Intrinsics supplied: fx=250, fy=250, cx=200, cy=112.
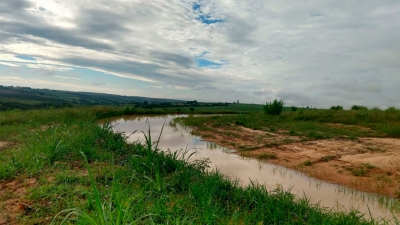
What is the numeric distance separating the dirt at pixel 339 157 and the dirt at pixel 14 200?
193 inches

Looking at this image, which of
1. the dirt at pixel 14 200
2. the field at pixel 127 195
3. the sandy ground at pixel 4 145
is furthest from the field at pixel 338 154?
the sandy ground at pixel 4 145

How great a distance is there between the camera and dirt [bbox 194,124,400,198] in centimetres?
471

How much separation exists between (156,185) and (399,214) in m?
3.32

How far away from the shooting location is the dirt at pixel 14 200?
7.88 ft

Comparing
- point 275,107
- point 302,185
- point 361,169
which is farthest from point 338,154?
point 275,107

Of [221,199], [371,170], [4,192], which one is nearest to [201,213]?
[221,199]

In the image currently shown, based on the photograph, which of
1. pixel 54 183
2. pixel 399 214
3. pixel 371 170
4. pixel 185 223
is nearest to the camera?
pixel 185 223

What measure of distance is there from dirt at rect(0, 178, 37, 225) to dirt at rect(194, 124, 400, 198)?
4910 mm

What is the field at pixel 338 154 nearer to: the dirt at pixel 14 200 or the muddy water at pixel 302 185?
the muddy water at pixel 302 185

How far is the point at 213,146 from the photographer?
825 centimetres

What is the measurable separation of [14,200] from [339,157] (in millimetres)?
6672

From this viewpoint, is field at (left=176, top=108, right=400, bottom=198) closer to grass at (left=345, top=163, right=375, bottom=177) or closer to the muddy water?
grass at (left=345, top=163, right=375, bottom=177)

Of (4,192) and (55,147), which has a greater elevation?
(55,147)

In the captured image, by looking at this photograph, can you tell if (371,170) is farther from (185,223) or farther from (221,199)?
(185,223)
